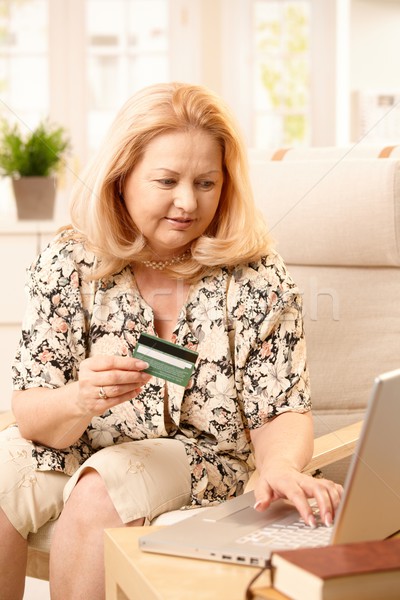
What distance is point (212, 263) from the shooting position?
58.4 inches

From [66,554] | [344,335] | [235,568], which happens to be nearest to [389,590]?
[235,568]

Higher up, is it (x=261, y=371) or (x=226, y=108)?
(x=226, y=108)

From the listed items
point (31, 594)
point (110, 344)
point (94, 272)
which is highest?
point (94, 272)

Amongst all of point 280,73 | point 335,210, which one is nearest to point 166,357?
point 335,210

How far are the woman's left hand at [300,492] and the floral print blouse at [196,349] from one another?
29 cm

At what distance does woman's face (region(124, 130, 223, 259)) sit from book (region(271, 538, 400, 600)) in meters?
0.68

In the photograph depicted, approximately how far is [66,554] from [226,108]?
76cm

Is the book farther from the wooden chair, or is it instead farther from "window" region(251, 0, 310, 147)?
"window" region(251, 0, 310, 147)

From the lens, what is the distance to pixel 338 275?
1.88m

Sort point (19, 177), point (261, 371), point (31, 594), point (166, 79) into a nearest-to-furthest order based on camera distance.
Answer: point (261, 371) → point (31, 594) → point (19, 177) → point (166, 79)

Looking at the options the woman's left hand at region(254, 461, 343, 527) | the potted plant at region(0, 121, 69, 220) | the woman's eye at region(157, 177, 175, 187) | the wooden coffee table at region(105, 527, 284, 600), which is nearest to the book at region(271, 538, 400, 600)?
the wooden coffee table at region(105, 527, 284, 600)

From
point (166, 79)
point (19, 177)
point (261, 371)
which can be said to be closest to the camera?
point (261, 371)

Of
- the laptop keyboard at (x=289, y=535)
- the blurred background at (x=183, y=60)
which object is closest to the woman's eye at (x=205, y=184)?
the laptop keyboard at (x=289, y=535)

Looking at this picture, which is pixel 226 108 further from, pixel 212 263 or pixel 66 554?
pixel 66 554
